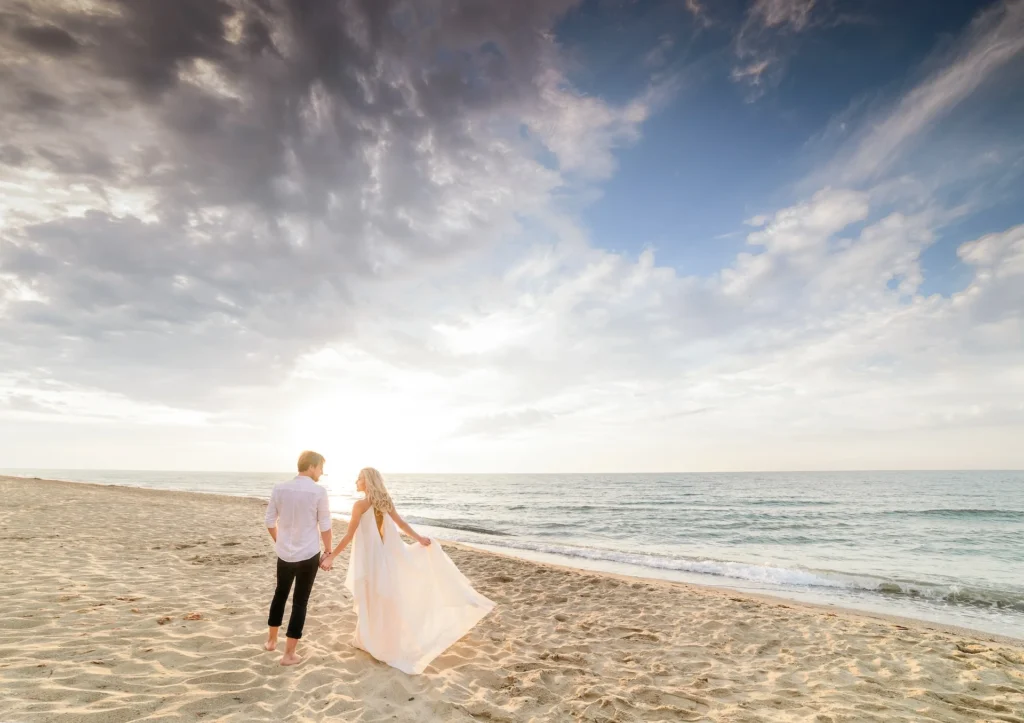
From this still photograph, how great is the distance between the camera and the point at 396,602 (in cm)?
555

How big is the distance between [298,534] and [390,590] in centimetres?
130

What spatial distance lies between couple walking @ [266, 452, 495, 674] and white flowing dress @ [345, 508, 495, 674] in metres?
0.01

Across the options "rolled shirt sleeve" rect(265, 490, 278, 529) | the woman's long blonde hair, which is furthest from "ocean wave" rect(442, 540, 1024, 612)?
"rolled shirt sleeve" rect(265, 490, 278, 529)

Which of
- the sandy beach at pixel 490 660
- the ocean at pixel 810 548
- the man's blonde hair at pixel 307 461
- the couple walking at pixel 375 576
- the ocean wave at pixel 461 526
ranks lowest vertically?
the ocean at pixel 810 548

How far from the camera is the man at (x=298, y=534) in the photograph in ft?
16.4

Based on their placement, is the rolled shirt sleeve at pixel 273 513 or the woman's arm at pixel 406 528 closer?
the rolled shirt sleeve at pixel 273 513

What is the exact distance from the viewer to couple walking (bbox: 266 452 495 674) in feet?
16.5

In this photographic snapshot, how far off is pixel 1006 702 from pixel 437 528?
21.6 meters

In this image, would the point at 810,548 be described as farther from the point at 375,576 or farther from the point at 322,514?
the point at 322,514

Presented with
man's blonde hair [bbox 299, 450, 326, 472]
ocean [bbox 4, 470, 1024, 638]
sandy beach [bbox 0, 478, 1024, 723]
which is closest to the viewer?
sandy beach [bbox 0, 478, 1024, 723]

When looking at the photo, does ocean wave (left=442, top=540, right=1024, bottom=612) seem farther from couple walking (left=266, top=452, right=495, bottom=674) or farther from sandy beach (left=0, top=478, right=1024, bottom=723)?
couple walking (left=266, top=452, right=495, bottom=674)

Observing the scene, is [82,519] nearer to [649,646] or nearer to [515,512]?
[649,646]

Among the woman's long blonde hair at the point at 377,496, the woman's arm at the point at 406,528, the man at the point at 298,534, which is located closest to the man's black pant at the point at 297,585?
the man at the point at 298,534

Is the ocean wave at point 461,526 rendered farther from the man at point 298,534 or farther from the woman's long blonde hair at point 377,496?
the man at point 298,534
